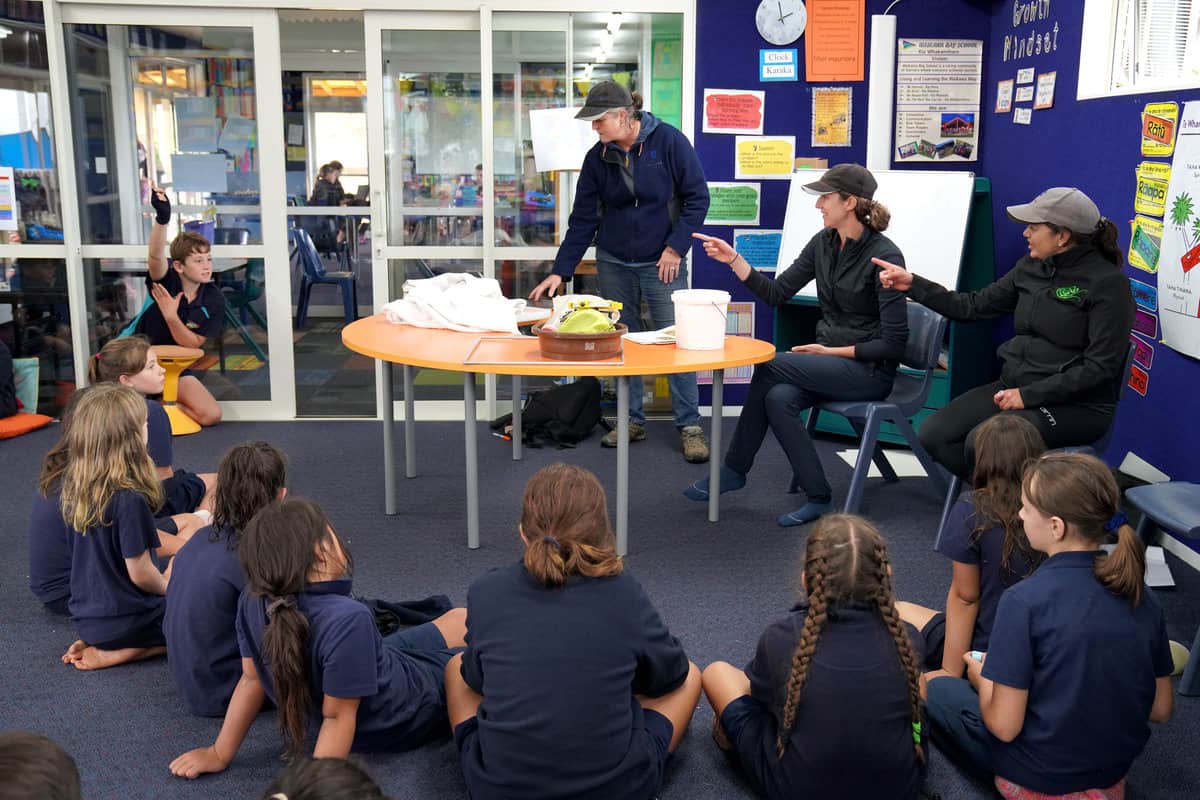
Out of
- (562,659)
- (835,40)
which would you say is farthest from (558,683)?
(835,40)

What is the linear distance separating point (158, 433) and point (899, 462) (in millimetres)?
3049

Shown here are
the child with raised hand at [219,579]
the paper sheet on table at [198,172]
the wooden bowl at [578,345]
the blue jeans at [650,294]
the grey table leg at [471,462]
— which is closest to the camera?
the child with raised hand at [219,579]

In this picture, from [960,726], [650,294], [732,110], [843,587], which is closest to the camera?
[843,587]

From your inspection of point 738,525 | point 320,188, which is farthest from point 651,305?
point 320,188

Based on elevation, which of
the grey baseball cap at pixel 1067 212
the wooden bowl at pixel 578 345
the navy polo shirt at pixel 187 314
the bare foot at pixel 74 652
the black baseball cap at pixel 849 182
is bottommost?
the bare foot at pixel 74 652

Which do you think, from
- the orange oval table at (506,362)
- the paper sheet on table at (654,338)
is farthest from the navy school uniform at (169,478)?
the paper sheet on table at (654,338)

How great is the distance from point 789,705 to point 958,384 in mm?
3418

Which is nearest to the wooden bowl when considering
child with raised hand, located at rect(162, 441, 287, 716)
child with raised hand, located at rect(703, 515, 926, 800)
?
child with raised hand, located at rect(162, 441, 287, 716)

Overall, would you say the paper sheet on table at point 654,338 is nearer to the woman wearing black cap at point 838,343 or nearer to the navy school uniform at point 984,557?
the woman wearing black cap at point 838,343

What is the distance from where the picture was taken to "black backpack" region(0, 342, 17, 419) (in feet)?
17.0

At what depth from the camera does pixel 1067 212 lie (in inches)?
135

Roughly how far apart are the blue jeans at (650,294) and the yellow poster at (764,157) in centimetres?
69

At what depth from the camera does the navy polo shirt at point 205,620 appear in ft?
8.05

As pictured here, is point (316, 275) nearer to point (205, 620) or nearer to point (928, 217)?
point (928, 217)
